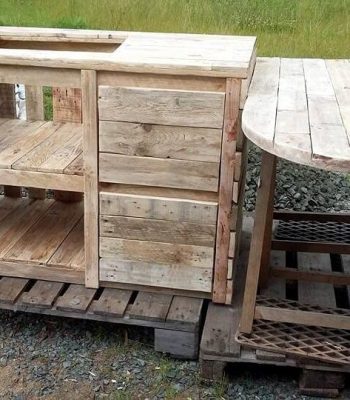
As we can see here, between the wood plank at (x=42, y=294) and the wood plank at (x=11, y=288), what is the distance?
0.05 m

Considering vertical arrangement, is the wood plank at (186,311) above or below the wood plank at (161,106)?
below

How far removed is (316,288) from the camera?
11.2 ft

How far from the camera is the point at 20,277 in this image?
11.3ft

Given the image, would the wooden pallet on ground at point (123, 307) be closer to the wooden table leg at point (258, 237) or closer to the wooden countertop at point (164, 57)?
the wooden table leg at point (258, 237)

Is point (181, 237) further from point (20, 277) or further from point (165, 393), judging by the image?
point (20, 277)

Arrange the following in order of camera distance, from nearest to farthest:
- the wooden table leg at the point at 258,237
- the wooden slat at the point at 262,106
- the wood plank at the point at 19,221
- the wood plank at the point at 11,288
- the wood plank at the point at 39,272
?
1. the wooden slat at the point at 262,106
2. the wooden table leg at the point at 258,237
3. the wood plank at the point at 11,288
4. the wood plank at the point at 39,272
5. the wood plank at the point at 19,221

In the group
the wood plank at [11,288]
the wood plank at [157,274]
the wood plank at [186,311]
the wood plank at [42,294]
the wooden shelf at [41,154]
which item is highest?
the wooden shelf at [41,154]

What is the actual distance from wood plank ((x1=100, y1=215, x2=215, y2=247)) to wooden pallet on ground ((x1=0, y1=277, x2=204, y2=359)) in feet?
1.06

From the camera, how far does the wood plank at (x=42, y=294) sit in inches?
126

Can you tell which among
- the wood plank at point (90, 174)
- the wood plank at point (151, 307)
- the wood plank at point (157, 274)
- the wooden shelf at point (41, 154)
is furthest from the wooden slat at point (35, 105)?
the wood plank at point (151, 307)

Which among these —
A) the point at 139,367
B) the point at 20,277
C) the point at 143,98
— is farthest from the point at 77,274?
the point at 143,98

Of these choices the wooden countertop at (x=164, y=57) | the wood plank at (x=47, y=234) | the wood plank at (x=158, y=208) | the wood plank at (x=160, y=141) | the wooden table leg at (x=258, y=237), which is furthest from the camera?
the wood plank at (x=47, y=234)

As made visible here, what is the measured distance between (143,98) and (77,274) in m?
1.06

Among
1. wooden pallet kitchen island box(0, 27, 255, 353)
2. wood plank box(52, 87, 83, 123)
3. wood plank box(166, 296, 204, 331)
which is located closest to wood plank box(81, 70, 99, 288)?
wooden pallet kitchen island box(0, 27, 255, 353)
